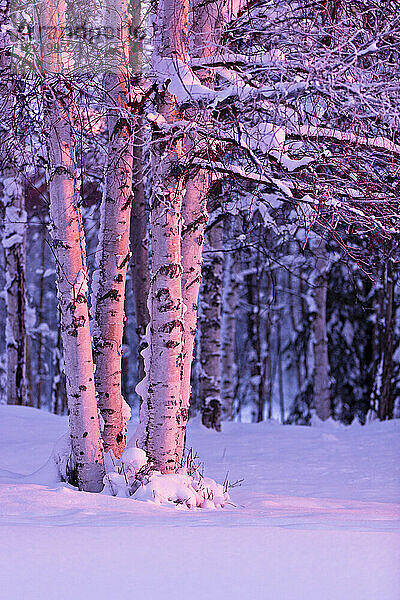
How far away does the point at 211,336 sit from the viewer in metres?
12.5

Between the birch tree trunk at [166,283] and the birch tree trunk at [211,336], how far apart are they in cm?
595

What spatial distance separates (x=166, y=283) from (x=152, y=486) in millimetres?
1737

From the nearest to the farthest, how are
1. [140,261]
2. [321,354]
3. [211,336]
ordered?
[140,261] → [211,336] → [321,354]

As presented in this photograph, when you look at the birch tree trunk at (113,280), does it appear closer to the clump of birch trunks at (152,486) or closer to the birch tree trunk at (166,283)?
the birch tree trunk at (166,283)

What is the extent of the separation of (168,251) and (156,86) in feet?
4.69

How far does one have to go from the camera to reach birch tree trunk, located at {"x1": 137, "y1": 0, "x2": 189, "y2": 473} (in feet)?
20.0

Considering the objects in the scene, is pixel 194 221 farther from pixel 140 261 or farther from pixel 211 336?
pixel 211 336

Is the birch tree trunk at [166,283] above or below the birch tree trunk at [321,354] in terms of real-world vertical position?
above

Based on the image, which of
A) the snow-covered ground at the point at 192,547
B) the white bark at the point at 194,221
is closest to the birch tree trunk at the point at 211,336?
the snow-covered ground at the point at 192,547

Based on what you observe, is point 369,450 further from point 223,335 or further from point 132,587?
point 132,587

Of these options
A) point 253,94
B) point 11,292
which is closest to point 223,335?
point 11,292

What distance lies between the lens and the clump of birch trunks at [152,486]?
5.74 meters

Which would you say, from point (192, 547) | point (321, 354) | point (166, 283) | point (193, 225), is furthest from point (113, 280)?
point (321, 354)

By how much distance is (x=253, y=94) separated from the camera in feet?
16.8
